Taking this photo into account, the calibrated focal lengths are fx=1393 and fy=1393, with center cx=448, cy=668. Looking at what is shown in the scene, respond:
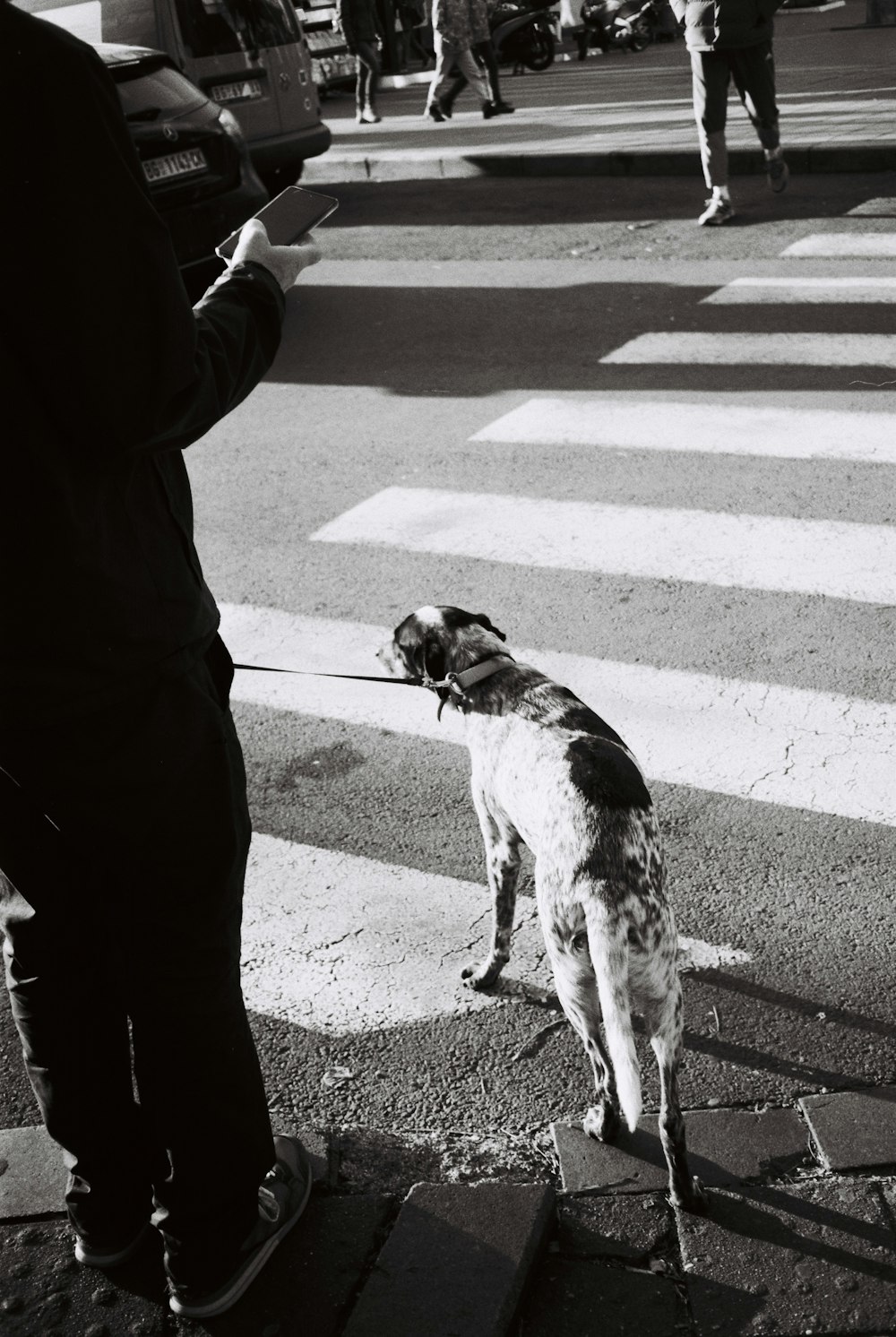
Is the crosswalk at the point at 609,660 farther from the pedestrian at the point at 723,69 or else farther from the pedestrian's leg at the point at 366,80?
the pedestrian's leg at the point at 366,80

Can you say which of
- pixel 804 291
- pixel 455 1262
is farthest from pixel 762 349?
pixel 455 1262

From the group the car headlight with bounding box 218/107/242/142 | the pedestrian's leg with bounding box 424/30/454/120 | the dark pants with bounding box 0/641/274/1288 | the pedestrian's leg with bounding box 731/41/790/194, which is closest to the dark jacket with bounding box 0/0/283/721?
the dark pants with bounding box 0/641/274/1288

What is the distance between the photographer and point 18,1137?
9.99 ft

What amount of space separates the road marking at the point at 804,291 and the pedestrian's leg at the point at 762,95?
2.62 m

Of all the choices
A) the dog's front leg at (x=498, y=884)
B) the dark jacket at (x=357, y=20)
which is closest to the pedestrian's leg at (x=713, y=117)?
the dog's front leg at (x=498, y=884)

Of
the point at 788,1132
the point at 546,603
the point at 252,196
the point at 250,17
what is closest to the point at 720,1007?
the point at 788,1132

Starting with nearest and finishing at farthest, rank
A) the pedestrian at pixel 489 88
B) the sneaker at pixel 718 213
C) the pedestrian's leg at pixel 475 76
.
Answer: the sneaker at pixel 718 213
the pedestrian's leg at pixel 475 76
the pedestrian at pixel 489 88

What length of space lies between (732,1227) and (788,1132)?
0.29 m

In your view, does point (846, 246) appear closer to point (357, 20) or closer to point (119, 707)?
point (119, 707)

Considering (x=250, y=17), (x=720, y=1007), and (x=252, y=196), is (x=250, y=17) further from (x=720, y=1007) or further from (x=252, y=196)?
(x=720, y=1007)

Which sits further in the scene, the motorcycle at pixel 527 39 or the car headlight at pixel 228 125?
A: the motorcycle at pixel 527 39

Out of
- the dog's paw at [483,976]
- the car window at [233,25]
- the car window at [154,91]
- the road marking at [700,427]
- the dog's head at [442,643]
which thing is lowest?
the dog's paw at [483,976]

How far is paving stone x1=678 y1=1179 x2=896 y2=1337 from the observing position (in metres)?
2.47

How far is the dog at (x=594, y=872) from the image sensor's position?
8.89ft
